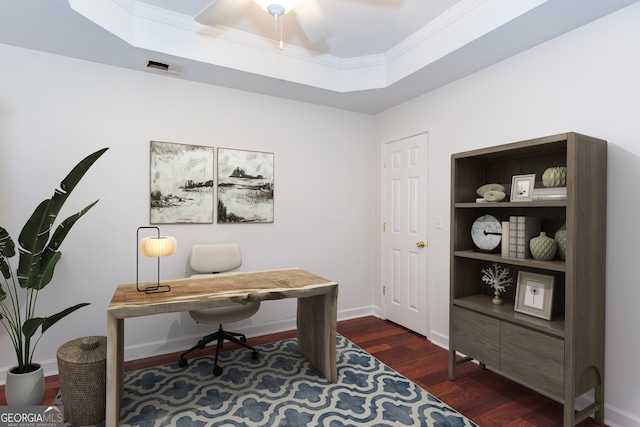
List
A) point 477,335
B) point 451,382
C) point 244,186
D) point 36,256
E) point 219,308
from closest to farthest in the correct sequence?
point 36,256, point 477,335, point 451,382, point 219,308, point 244,186

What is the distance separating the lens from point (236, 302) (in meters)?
2.29

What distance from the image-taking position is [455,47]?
270 cm

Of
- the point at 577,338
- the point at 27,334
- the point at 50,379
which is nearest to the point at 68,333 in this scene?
the point at 50,379

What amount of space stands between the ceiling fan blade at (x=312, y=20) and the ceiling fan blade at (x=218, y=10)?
40 centimetres

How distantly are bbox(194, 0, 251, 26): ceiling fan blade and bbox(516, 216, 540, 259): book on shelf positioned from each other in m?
2.53

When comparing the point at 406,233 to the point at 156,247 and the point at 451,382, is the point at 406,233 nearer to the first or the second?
the point at 451,382

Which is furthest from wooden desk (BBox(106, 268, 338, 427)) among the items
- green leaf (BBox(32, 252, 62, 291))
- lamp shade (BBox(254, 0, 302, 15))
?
lamp shade (BBox(254, 0, 302, 15))

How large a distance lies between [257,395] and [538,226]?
2.34 meters

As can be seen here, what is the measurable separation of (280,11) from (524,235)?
7.47 feet

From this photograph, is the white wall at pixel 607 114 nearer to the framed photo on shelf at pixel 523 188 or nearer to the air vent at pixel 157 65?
the framed photo on shelf at pixel 523 188

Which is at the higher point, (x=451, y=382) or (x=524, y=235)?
(x=524, y=235)

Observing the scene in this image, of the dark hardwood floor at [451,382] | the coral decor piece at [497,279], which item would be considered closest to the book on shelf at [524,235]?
the coral decor piece at [497,279]

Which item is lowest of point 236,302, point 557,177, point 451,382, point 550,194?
point 451,382

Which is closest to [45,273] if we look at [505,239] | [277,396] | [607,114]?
[277,396]
